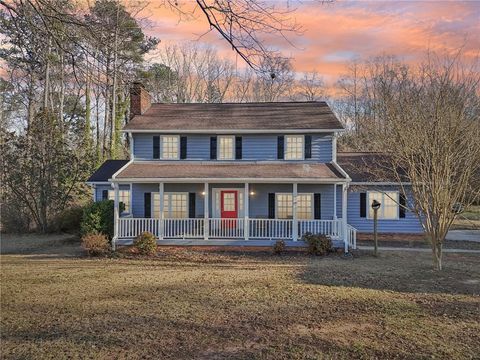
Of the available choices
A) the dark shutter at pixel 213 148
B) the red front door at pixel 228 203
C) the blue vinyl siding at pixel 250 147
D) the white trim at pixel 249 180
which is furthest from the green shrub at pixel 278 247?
the dark shutter at pixel 213 148

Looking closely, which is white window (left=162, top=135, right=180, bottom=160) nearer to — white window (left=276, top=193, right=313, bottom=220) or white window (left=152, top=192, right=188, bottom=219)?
white window (left=152, top=192, right=188, bottom=219)

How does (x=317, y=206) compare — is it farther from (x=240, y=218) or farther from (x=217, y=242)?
(x=217, y=242)

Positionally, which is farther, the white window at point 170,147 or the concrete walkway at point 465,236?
the concrete walkway at point 465,236

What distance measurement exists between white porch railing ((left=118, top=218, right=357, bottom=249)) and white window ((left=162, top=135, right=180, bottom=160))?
10.4ft

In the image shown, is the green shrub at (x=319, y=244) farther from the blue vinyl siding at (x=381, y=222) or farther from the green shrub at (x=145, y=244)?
the green shrub at (x=145, y=244)

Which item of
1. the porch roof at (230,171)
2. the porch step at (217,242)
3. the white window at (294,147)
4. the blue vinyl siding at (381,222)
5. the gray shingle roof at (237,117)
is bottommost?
the porch step at (217,242)

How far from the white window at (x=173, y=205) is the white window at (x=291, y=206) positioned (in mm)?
4306

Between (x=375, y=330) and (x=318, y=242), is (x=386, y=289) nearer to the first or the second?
(x=375, y=330)

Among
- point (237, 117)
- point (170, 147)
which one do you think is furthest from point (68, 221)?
point (237, 117)

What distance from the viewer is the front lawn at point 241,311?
18.0ft

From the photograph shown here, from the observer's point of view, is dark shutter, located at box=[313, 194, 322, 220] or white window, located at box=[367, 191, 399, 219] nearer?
dark shutter, located at box=[313, 194, 322, 220]

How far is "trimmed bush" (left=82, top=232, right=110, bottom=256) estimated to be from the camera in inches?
551

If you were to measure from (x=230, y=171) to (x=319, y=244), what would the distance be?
4807 mm

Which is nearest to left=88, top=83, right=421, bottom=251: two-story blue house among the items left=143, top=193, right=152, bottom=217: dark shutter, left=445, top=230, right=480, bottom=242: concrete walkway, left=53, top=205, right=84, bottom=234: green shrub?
left=143, top=193, right=152, bottom=217: dark shutter
